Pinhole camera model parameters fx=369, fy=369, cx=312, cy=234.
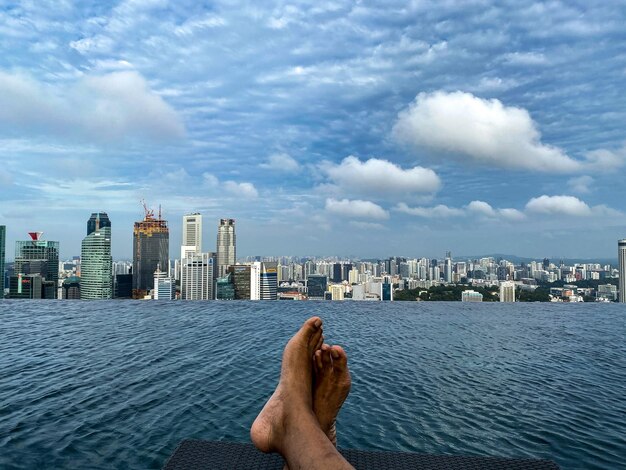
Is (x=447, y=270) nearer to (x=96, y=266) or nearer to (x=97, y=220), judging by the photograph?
(x=96, y=266)

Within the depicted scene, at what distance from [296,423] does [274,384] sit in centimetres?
252

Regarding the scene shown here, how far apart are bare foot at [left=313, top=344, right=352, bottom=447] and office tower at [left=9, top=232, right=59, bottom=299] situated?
2544 cm

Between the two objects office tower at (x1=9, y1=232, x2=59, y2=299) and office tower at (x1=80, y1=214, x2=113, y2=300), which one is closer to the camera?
office tower at (x1=9, y1=232, x2=59, y2=299)

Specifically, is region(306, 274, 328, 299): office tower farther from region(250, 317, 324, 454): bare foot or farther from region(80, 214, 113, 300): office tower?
region(250, 317, 324, 454): bare foot

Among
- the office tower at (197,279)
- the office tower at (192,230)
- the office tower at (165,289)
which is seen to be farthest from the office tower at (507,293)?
the office tower at (192,230)

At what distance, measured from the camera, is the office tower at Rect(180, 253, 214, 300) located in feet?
85.0

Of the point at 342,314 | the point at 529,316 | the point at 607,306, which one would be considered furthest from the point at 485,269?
the point at 342,314

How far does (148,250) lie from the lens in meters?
40.9

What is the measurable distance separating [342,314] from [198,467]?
7.34m

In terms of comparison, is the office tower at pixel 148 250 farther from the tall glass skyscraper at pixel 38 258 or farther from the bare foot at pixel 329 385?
the bare foot at pixel 329 385

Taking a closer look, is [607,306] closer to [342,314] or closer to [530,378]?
[342,314]

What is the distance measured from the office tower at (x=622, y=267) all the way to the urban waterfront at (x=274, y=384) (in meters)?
10.9

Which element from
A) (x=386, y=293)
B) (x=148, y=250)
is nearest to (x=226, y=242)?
(x=148, y=250)

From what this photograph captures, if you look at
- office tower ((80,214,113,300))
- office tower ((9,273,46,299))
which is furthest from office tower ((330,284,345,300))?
office tower ((80,214,113,300))
